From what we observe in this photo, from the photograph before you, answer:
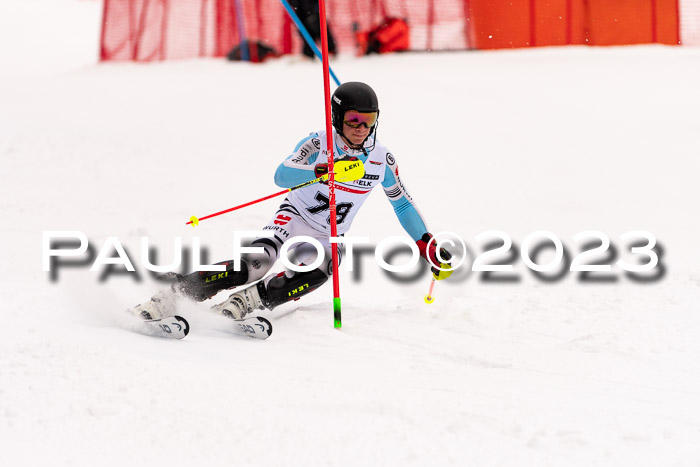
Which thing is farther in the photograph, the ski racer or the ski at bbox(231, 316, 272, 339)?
the ski racer

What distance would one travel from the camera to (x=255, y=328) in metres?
4.18

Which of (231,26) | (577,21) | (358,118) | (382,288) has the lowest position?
(382,288)

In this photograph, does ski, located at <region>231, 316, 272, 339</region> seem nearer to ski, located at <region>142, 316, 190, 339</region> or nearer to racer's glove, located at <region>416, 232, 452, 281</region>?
ski, located at <region>142, 316, 190, 339</region>

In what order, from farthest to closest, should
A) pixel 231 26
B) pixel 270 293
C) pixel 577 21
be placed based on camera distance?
pixel 231 26 < pixel 577 21 < pixel 270 293

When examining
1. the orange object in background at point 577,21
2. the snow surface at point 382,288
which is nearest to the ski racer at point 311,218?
the snow surface at point 382,288

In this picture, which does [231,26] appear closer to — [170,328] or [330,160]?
[330,160]

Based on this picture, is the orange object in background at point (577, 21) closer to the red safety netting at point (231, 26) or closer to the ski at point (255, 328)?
the red safety netting at point (231, 26)

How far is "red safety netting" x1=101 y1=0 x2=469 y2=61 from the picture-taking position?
1381 centimetres

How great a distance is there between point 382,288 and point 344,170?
1927mm

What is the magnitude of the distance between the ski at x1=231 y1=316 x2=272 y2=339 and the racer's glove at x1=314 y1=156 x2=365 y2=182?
90 centimetres

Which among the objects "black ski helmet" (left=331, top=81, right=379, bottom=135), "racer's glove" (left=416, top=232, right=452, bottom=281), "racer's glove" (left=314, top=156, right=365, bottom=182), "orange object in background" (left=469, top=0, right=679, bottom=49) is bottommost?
"racer's glove" (left=416, top=232, right=452, bottom=281)

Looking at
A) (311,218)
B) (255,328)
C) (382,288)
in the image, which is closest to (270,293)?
(255,328)

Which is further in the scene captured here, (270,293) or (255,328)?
(270,293)

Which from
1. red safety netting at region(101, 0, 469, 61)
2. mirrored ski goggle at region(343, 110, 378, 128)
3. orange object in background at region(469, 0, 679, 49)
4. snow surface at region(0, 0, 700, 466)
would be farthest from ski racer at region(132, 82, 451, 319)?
red safety netting at region(101, 0, 469, 61)
